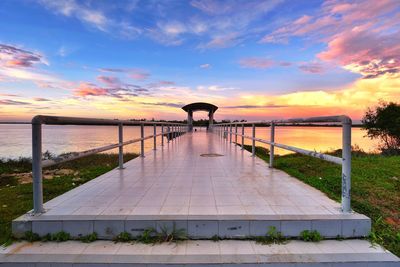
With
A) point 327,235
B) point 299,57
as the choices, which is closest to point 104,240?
point 327,235

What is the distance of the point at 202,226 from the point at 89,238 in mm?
1044

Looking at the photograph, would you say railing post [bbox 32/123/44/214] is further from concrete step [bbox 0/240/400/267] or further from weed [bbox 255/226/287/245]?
weed [bbox 255/226/287/245]

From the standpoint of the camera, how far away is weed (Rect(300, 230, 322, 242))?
242cm

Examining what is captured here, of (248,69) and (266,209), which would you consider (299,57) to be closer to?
(248,69)

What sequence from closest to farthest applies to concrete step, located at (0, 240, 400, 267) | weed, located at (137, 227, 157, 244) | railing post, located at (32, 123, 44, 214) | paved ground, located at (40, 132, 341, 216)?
concrete step, located at (0, 240, 400, 267) → weed, located at (137, 227, 157, 244) → railing post, located at (32, 123, 44, 214) → paved ground, located at (40, 132, 341, 216)

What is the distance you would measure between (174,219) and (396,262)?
186 centimetres

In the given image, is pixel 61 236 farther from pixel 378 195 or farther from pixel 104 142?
pixel 104 142

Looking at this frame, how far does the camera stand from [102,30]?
12.5 m

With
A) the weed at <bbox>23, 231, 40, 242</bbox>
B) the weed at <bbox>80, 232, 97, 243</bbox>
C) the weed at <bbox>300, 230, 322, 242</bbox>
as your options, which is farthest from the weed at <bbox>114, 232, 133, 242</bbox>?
the weed at <bbox>300, 230, 322, 242</bbox>

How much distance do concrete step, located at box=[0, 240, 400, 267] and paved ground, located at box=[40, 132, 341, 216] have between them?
39cm

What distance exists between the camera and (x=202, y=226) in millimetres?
2473

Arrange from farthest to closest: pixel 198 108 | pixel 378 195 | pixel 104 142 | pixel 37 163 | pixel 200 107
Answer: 1. pixel 104 142
2. pixel 198 108
3. pixel 200 107
4. pixel 378 195
5. pixel 37 163

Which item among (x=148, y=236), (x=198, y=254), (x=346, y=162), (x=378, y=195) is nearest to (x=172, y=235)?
(x=148, y=236)

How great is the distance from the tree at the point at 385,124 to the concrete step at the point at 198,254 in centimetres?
2356
